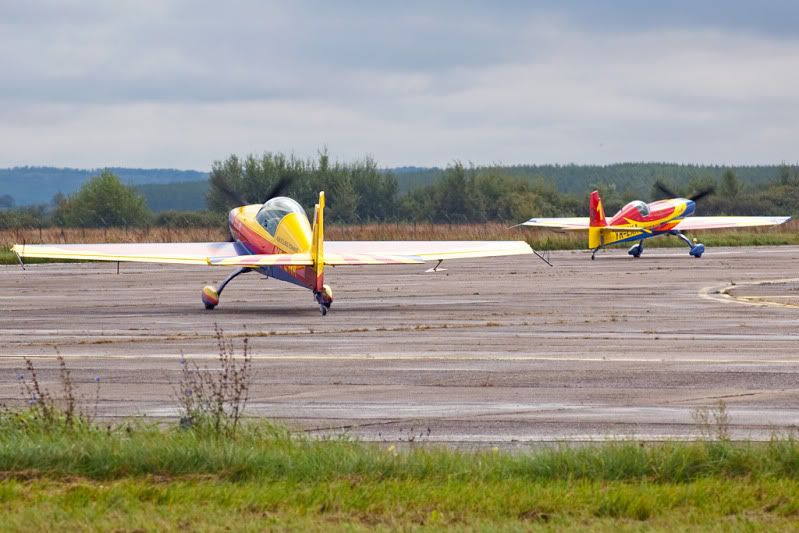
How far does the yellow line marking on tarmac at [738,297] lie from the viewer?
26.5 meters

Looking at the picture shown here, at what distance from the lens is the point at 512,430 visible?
11195mm

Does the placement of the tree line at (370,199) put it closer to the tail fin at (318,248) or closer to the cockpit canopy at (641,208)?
the cockpit canopy at (641,208)

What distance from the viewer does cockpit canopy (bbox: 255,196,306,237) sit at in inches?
1068

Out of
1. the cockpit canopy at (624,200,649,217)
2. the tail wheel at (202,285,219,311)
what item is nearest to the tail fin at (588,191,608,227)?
the cockpit canopy at (624,200,649,217)

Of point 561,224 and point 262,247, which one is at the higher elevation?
point 262,247

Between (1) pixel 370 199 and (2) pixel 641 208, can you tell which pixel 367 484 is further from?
(1) pixel 370 199

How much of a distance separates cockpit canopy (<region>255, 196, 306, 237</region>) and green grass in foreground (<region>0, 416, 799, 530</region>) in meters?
17.0

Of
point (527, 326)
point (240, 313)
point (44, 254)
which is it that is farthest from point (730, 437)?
point (44, 254)

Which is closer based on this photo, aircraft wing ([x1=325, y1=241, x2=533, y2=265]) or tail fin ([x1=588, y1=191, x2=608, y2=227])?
aircraft wing ([x1=325, y1=241, x2=533, y2=265])

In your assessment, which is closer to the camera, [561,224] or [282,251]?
[282,251]

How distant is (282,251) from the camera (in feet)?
88.1

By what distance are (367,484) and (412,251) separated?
2039 cm

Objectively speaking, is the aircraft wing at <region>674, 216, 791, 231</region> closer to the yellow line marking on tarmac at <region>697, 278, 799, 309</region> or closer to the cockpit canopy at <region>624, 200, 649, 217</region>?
the cockpit canopy at <region>624, 200, 649, 217</region>

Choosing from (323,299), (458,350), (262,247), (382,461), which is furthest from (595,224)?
(382,461)
